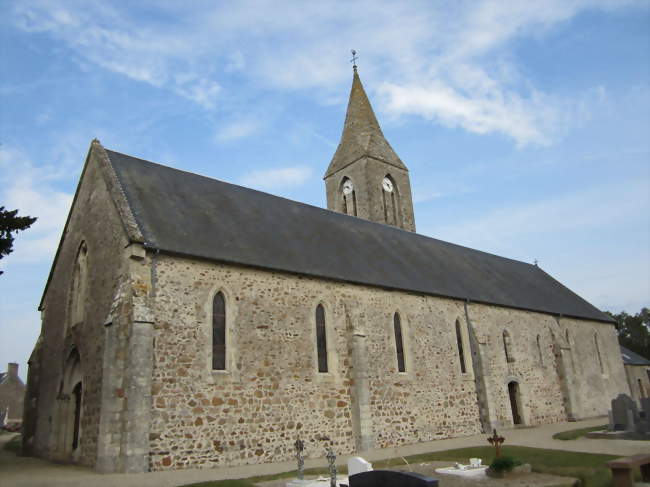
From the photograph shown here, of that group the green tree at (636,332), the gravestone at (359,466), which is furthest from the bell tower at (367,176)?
the green tree at (636,332)

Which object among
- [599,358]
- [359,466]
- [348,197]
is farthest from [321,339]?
[599,358]

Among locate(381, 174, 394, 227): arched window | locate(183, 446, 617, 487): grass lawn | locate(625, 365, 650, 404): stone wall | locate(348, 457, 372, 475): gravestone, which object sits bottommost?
locate(183, 446, 617, 487): grass lawn

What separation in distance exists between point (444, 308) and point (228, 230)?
9.69 m

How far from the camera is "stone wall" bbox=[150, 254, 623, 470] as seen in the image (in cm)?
1306

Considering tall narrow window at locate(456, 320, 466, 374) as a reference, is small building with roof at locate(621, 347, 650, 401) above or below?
below

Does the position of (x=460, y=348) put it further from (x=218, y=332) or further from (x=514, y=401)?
(x=218, y=332)

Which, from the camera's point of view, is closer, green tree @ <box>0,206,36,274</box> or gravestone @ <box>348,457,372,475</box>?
gravestone @ <box>348,457,372,475</box>

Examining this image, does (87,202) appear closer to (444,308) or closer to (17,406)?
(444,308)

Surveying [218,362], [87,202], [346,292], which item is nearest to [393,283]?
[346,292]

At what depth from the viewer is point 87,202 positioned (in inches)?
670

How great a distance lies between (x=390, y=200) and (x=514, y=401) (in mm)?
14251

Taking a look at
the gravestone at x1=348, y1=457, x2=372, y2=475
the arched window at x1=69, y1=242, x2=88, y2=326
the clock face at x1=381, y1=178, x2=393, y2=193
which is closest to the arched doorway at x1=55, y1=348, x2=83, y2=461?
the arched window at x1=69, y1=242, x2=88, y2=326

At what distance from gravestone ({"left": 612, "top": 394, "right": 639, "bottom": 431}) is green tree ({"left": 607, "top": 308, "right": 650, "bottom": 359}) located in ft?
129

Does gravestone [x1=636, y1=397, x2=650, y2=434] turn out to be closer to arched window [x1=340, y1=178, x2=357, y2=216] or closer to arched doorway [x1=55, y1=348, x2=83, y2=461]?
arched doorway [x1=55, y1=348, x2=83, y2=461]
